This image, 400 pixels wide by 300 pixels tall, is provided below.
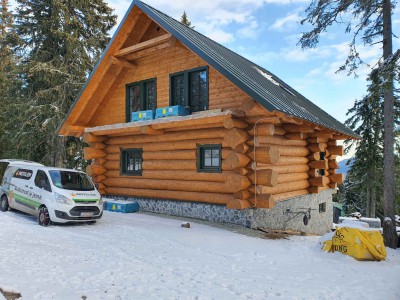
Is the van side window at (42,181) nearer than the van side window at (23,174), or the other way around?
the van side window at (42,181)

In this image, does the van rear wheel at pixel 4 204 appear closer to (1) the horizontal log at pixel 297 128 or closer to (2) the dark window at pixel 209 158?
(2) the dark window at pixel 209 158

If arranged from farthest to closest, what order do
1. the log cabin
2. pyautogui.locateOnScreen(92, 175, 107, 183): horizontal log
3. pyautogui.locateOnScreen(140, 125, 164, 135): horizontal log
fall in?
pyautogui.locateOnScreen(92, 175, 107, 183): horizontal log
pyautogui.locateOnScreen(140, 125, 164, 135): horizontal log
the log cabin

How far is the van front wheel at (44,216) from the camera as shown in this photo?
9.57 meters

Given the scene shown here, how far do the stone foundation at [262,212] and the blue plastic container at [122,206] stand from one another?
542 mm

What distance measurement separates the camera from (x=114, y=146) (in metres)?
15.1

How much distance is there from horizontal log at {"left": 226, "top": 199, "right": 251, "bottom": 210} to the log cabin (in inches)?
1.3

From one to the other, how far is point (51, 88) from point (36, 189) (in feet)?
42.0

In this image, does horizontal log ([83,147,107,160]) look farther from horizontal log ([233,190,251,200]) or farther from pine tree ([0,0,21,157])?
pine tree ([0,0,21,157])

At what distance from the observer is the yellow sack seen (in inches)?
290

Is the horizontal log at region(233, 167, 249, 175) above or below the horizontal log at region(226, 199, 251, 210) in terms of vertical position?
above

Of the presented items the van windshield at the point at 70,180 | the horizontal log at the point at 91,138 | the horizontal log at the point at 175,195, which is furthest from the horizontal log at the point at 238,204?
the horizontal log at the point at 91,138

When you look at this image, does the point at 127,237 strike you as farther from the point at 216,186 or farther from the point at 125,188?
the point at 125,188

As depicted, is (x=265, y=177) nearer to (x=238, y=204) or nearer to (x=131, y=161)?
(x=238, y=204)

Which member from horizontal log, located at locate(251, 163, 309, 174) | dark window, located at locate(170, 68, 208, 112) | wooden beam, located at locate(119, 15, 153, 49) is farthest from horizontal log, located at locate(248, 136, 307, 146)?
wooden beam, located at locate(119, 15, 153, 49)
